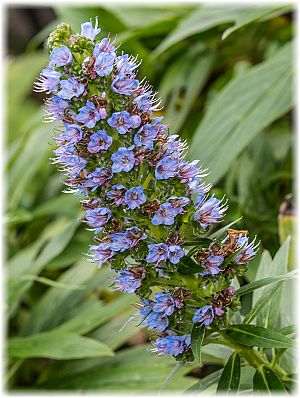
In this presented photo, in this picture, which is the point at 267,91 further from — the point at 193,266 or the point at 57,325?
the point at 193,266

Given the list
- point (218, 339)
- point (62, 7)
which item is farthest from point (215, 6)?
point (218, 339)

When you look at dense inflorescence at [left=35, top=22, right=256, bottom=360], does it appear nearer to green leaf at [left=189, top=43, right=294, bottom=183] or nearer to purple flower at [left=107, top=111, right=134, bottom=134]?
purple flower at [left=107, top=111, right=134, bottom=134]

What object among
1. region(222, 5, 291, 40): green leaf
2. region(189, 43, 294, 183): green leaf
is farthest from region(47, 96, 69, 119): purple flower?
region(189, 43, 294, 183): green leaf

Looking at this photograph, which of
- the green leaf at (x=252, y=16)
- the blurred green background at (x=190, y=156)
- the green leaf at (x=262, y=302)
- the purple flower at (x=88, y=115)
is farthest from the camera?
the blurred green background at (x=190, y=156)

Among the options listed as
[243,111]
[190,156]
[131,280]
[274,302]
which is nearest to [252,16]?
[243,111]

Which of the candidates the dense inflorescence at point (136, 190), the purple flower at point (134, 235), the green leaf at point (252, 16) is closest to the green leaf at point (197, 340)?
the dense inflorescence at point (136, 190)

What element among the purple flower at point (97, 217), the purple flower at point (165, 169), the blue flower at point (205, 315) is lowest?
the blue flower at point (205, 315)

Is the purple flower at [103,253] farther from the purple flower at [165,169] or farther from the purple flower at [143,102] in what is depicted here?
the purple flower at [143,102]
